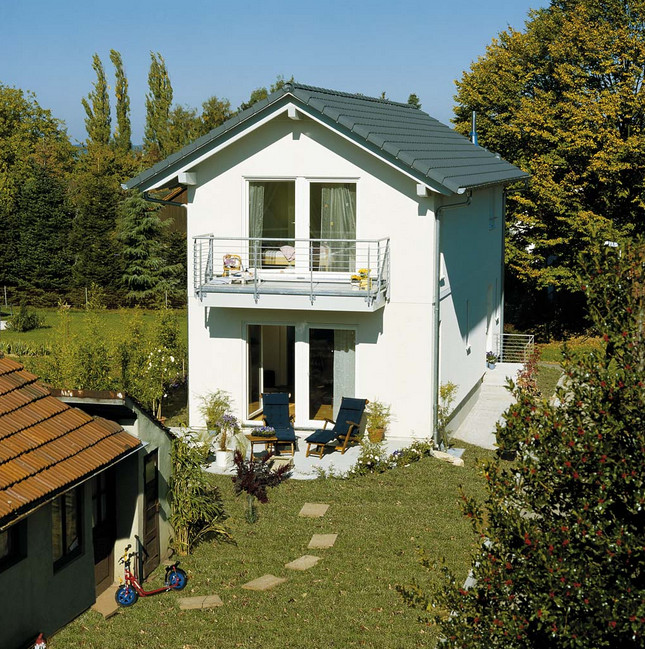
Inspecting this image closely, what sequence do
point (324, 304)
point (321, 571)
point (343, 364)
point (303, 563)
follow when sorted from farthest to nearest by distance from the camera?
point (343, 364) → point (324, 304) → point (303, 563) → point (321, 571)

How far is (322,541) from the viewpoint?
13.4m

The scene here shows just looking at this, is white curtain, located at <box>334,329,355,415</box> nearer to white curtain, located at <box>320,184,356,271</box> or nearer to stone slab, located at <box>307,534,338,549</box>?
white curtain, located at <box>320,184,356,271</box>

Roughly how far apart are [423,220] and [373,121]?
9.23 feet

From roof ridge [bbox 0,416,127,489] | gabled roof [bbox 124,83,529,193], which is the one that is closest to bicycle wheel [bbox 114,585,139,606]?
roof ridge [bbox 0,416,127,489]

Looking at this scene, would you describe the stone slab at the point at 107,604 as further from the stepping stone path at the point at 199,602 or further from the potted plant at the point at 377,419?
the potted plant at the point at 377,419

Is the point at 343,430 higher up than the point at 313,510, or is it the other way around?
the point at 343,430

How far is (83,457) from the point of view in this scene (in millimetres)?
9805

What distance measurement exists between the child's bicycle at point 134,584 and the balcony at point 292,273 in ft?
22.1

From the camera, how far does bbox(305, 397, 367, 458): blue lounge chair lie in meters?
17.4

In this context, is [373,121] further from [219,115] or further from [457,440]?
[219,115]

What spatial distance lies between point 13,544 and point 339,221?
35.1ft

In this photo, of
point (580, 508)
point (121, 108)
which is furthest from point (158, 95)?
point (580, 508)

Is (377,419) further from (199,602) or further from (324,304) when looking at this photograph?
(199,602)

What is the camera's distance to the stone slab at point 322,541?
520 inches
